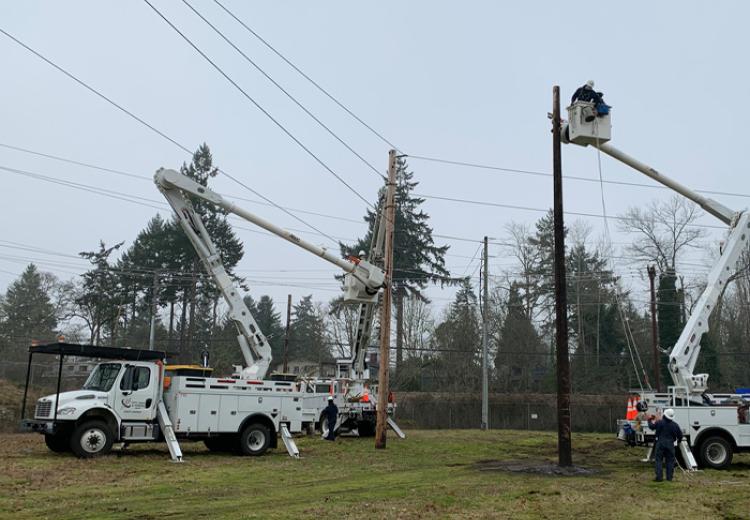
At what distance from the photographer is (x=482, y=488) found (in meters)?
13.3

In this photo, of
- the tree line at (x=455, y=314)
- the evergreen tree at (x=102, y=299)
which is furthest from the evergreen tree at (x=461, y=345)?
the evergreen tree at (x=102, y=299)

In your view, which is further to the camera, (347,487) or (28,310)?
(28,310)

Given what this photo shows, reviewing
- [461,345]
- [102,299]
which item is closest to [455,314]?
[461,345]

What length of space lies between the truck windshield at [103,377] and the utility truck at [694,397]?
13034 millimetres

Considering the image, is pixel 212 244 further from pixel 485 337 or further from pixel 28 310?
pixel 28 310

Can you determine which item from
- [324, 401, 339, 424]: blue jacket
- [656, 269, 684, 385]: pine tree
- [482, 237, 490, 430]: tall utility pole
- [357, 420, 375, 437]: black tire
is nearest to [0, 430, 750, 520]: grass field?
[324, 401, 339, 424]: blue jacket

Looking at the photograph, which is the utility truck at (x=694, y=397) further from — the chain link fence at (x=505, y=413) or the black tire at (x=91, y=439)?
the chain link fence at (x=505, y=413)

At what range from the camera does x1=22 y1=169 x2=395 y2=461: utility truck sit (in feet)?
56.7

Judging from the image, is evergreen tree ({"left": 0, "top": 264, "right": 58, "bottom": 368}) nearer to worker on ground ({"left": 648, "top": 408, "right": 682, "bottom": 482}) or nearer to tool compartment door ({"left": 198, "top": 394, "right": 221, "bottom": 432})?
tool compartment door ({"left": 198, "top": 394, "right": 221, "bottom": 432})

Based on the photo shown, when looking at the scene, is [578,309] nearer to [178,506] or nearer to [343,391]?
[343,391]

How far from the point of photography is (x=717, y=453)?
17.6 metres

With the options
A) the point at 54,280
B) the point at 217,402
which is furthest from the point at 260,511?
the point at 54,280

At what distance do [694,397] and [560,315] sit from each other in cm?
506

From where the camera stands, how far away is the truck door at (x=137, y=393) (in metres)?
17.9
